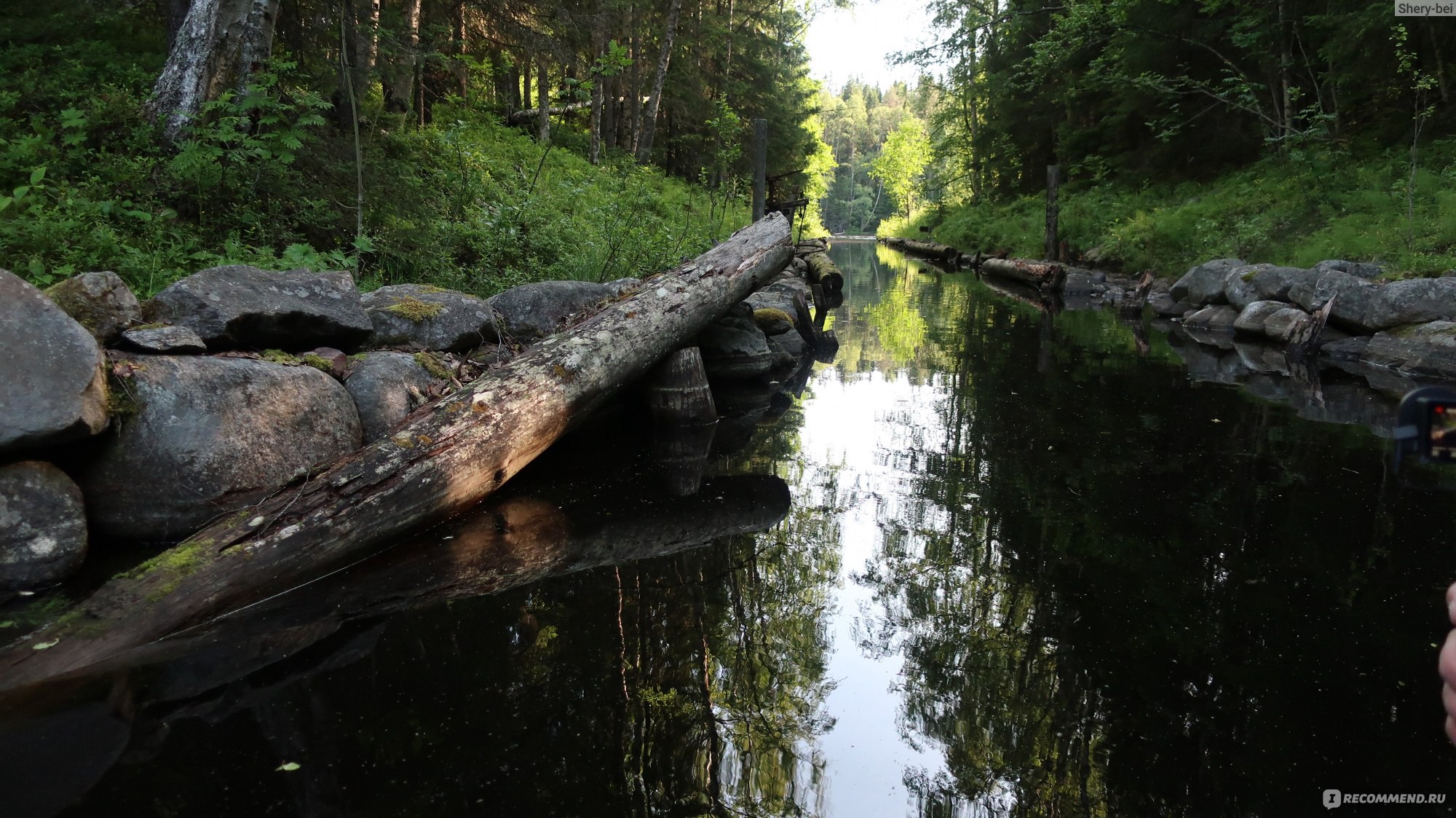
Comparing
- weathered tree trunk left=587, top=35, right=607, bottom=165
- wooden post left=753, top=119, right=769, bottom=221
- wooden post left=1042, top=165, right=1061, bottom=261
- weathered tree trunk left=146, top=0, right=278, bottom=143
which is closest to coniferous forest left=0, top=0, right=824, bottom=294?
weathered tree trunk left=146, top=0, right=278, bottom=143

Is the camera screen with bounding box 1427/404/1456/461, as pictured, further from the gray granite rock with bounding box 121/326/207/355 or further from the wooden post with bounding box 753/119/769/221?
the wooden post with bounding box 753/119/769/221

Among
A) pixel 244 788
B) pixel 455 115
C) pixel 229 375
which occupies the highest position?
pixel 455 115

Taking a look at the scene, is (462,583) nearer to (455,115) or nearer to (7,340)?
(7,340)

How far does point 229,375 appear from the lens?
4000 millimetres

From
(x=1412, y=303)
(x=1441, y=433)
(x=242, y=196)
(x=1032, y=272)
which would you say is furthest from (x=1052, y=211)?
(x=1441, y=433)

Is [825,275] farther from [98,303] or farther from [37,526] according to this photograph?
[37,526]

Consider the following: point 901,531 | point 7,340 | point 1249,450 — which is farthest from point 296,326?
point 1249,450

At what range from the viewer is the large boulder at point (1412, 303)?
8.19 m

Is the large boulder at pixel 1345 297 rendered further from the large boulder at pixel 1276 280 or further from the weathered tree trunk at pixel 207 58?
the weathered tree trunk at pixel 207 58

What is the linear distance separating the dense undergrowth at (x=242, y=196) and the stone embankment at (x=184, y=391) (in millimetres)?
1076

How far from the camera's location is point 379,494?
3701mm

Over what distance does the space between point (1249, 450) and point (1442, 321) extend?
14.8ft

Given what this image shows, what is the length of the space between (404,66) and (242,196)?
147 inches

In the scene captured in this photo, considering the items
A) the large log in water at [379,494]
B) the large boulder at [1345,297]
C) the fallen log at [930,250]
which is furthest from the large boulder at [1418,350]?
the fallen log at [930,250]
